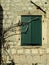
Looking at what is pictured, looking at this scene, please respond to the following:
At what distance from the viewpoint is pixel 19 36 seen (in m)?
20.1

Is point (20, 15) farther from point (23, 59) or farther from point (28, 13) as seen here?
point (23, 59)

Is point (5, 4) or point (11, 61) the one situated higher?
point (5, 4)

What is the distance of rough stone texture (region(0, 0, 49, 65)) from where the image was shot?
19984 millimetres

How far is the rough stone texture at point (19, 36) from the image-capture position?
1998cm

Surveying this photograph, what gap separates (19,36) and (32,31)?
589mm

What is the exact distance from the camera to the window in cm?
2009

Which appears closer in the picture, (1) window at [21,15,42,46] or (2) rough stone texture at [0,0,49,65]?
(2) rough stone texture at [0,0,49,65]

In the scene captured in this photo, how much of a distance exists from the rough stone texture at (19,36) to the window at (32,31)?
0.15 meters

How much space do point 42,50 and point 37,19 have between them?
1.32m

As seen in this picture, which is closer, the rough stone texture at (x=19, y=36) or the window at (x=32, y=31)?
the rough stone texture at (x=19, y=36)

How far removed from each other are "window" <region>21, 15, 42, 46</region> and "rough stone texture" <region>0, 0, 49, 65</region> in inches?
5.7

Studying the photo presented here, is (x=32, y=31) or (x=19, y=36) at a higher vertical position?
(x=32, y=31)

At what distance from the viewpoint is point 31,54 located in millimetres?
19984

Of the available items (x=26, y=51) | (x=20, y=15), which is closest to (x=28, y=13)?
(x=20, y=15)
